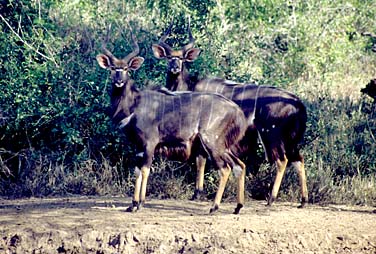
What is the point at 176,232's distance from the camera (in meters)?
7.20

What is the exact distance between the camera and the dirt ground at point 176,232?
7.09 metres

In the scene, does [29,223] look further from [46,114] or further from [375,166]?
[375,166]

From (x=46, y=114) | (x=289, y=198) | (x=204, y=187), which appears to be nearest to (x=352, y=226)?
(x=289, y=198)

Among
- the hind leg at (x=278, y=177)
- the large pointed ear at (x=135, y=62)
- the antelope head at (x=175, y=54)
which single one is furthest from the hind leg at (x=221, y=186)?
the antelope head at (x=175, y=54)

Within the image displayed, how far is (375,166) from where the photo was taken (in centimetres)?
988

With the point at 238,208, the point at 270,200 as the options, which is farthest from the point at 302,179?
the point at 238,208

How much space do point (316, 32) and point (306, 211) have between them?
503 cm

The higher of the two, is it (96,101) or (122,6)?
(122,6)

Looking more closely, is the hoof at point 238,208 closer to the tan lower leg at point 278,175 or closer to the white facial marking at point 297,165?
the tan lower leg at point 278,175

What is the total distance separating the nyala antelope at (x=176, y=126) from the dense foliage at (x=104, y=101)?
53 cm

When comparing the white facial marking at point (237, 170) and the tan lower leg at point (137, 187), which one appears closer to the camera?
the tan lower leg at point (137, 187)

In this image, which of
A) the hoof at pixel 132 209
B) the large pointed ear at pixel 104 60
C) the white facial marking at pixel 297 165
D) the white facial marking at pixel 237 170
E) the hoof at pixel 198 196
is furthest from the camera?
the hoof at pixel 198 196

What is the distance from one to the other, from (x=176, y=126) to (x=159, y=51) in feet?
5.59

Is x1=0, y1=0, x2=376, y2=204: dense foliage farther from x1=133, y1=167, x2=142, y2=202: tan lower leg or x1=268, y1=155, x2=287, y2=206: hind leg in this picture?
x1=133, y1=167, x2=142, y2=202: tan lower leg
